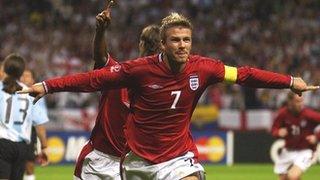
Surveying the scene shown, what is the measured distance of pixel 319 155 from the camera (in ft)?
67.5

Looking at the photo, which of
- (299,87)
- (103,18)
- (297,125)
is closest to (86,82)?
(103,18)

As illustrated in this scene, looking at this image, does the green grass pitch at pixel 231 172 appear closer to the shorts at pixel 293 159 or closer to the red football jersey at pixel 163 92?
the shorts at pixel 293 159

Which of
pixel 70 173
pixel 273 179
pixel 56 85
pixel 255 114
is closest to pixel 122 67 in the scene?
pixel 56 85

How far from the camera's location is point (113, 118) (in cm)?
762

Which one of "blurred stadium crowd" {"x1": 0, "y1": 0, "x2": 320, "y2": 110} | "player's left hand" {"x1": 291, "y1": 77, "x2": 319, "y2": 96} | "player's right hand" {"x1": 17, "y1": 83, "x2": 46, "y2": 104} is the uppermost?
"blurred stadium crowd" {"x1": 0, "y1": 0, "x2": 320, "y2": 110}

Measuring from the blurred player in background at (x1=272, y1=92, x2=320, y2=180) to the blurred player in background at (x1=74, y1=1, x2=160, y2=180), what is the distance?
5.39m

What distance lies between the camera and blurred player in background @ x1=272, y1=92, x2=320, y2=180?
41.7 feet

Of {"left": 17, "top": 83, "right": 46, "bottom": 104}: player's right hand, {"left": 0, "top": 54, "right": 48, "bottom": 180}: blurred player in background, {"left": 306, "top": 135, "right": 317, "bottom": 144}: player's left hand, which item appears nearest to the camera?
{"left": 17, "top": 83, "right": 46, "bottom": 104}: player's right hand

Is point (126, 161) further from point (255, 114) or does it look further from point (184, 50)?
point (255, 114)

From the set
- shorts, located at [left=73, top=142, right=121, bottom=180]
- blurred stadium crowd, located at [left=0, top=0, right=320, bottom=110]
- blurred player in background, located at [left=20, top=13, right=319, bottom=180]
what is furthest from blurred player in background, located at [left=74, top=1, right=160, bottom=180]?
blurred stadium crowd, located at [left=0, top=0, right=320, bottom=110]

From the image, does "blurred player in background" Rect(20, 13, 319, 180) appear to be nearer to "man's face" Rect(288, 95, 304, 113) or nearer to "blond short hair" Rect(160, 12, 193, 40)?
"blond short hair" Rect(160, 12, 193, 40)

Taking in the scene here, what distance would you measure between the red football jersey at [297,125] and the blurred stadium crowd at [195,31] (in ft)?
34.4

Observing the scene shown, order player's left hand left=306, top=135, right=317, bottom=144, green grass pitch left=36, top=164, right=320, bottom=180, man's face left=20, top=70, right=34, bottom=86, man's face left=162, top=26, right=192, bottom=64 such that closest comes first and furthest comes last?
man's face left=162, top=26, right=192, bottom=64 < man's face left=20, top=70, right=34, bottom=86 < player's left hand left=306, top=135, right=317, bottom=144 < green grass pitch left=36, top=164, right=320, bottom=180

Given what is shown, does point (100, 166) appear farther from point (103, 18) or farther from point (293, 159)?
point (293, 159)
